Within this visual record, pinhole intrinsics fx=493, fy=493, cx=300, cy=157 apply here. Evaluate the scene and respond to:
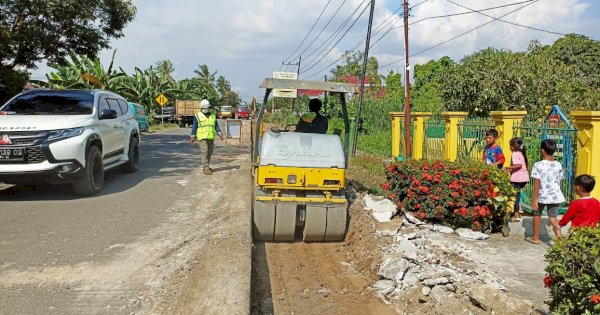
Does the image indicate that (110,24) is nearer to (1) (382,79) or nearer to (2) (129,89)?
(2) (129,89)

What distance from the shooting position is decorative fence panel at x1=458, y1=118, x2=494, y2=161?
1025 cm

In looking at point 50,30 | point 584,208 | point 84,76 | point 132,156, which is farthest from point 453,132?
point 84,76

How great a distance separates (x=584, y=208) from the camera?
4977 millimetres

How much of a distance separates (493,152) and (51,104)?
780cm

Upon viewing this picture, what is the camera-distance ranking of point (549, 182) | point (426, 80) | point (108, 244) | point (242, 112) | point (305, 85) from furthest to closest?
1. point (242, 112)
2. point (426, 80)
3. point (305, 85)
4. point (549, 182)
5. point (108, 244)

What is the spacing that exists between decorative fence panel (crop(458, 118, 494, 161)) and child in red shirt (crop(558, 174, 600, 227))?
16.3ft

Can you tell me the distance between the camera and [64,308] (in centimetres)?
426

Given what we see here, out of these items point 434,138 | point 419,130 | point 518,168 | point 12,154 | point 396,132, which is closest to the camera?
point 518,168

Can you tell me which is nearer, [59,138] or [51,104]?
[59,138]

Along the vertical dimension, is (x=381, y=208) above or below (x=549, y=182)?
below

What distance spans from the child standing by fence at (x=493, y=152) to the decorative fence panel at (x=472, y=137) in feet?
6.03

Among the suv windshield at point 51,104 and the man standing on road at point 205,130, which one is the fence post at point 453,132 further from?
the suv windshield at point 51,104

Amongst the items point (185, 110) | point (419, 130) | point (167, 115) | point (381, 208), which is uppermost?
point (185, 110)

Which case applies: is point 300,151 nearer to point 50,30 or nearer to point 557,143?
point 557,143
